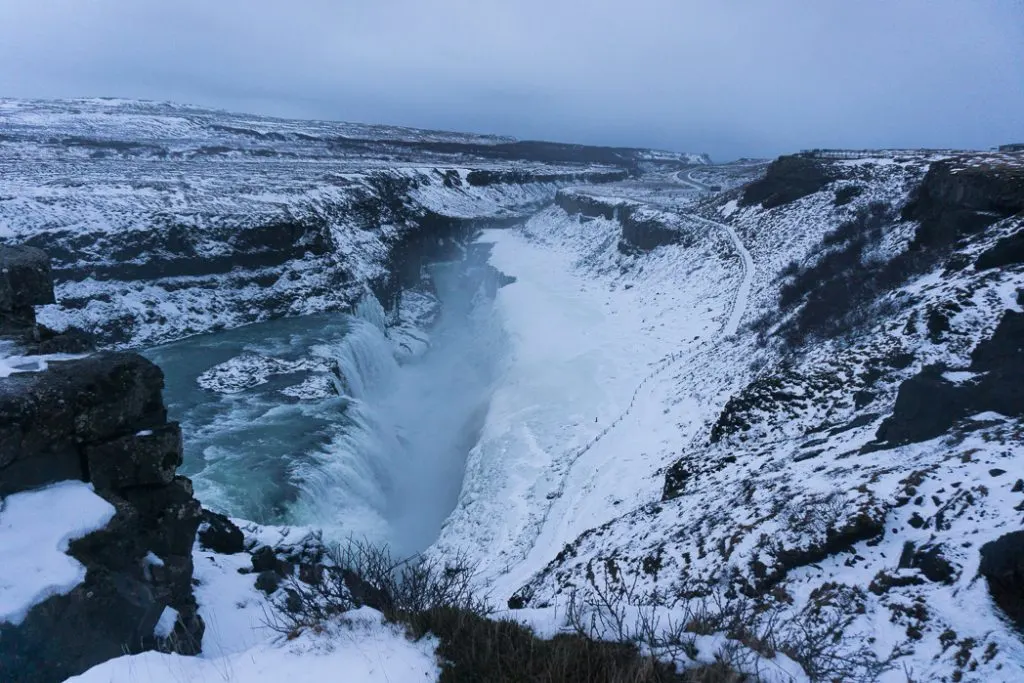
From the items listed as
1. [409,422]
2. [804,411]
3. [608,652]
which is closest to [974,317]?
[804,411]

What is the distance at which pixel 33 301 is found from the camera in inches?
414

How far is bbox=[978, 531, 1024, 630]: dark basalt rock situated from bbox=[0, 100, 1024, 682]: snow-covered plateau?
32 mm

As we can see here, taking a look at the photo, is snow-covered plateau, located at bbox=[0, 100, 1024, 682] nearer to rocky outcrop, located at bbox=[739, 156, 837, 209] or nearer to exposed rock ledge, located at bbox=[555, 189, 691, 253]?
rocky outcrop, located at bbox=[739, 156, 837, 209]

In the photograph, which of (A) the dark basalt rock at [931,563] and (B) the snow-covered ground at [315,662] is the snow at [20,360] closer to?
(B) the snow-covered ground at [315,662]

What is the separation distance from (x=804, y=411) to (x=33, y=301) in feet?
57.6

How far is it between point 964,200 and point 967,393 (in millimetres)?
14982

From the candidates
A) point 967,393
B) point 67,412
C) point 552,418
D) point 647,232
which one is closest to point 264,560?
point 67,412

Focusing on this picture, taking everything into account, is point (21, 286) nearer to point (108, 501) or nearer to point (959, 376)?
point (108, 501)

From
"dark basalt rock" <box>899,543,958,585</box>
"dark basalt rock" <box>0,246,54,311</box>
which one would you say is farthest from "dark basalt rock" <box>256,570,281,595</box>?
"dark basalt rock" <box>899,543,958,585</box>

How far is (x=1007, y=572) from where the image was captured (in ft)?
20.1

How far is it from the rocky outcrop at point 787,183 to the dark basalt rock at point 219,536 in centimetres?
3840

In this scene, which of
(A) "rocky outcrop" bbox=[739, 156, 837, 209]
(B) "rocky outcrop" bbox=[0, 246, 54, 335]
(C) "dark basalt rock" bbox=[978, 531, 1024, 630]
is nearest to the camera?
(C) "dark basalt rock" bbox=[978, 531, 1024, 630]

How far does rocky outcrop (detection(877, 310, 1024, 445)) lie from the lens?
10125 millimetres

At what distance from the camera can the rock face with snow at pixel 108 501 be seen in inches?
280
